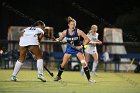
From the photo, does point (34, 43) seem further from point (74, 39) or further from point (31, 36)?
point (74, 39)

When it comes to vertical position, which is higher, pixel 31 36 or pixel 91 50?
pixel 31 36

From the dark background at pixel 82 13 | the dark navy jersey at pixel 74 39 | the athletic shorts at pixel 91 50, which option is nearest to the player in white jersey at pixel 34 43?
the dark navy jersey at pixel 74 39

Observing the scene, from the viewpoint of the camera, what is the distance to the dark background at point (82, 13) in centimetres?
3360

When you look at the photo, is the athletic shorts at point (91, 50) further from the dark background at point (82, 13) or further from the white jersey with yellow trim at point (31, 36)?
the dark background at point (82, 13)

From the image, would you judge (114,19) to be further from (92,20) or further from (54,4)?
(54,4)

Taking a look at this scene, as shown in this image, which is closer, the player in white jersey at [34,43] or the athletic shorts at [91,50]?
the player in white jersey at [34,43]

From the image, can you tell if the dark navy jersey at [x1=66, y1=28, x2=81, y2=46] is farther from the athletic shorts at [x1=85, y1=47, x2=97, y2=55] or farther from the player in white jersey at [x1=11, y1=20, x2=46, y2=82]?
the athletic shorts at [x1=85, y1=47, x2=97, y2=55]

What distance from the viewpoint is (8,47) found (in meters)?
23.7

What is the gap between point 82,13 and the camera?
35.2 m

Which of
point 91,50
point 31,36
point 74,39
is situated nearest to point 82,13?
point 91,50

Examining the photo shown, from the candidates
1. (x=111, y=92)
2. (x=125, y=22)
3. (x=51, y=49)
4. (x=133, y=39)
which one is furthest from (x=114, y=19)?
(x=111, y=92)

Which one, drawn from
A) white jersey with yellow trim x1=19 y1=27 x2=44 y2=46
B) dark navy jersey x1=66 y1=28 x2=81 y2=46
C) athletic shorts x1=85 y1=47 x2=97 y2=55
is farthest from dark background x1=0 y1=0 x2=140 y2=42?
white jersey with yellow trim x1=19 y1=27 x2=44 y2=46

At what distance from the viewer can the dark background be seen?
110 ft

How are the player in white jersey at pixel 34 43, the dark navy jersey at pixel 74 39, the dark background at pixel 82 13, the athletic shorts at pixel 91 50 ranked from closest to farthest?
the player in white jersey at pixel 34 43, the dark navy jersey at pixel 74 39, the athletic shorts at pixel 91 50, the dark background at pixel 82 13
